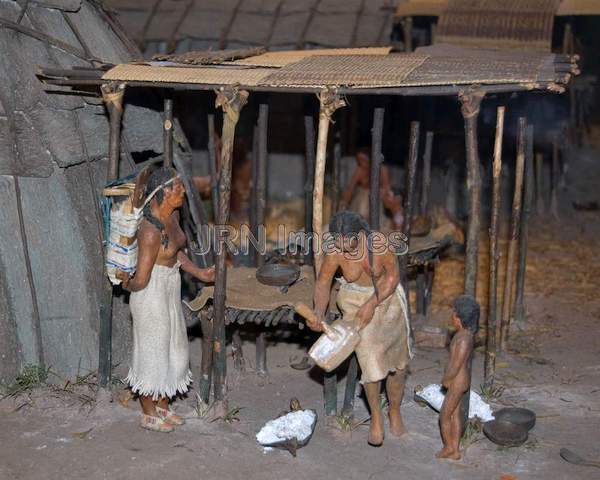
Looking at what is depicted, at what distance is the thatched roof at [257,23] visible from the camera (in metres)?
12.8

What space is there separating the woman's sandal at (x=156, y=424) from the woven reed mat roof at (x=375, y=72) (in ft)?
9.13

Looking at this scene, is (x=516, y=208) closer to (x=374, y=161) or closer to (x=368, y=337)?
(x=374, y=161)

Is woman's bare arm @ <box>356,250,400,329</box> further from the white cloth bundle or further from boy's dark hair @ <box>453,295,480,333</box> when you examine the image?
the white cloth bundle

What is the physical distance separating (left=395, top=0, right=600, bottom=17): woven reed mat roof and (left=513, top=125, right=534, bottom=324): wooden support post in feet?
10.7

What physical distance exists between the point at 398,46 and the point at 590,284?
169 inches

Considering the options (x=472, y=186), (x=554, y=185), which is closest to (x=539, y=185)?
(x=554, y=185)

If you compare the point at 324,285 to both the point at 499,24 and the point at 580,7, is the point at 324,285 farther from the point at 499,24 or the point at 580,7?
the point at 580,7

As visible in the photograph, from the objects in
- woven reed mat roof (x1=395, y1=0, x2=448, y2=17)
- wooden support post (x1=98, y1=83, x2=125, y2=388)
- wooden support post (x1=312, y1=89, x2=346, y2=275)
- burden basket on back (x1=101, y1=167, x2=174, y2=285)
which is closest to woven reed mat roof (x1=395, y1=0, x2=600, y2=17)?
woven reed mat roof (x1=395, y1=0, x2=448, y2=17)

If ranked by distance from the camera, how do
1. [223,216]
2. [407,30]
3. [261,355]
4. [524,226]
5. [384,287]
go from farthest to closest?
[407,30] → [524,226] → [261,355] → [223,216] → [384,287]

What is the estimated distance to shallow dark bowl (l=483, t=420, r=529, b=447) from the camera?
22.5 ft

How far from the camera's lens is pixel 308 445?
23.2ft

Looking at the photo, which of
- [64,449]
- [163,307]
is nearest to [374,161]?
[163,307]

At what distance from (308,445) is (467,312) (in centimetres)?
172

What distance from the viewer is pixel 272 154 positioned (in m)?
14.9
